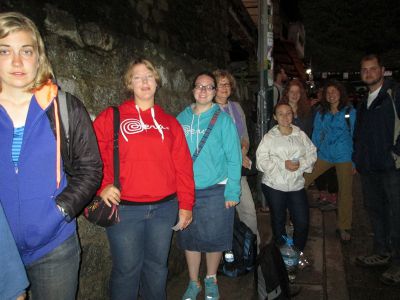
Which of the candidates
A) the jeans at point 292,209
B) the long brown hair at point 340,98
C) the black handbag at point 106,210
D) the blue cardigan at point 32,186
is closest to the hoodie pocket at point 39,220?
the blue cardigan at point 32,186

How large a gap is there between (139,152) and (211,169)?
835mm

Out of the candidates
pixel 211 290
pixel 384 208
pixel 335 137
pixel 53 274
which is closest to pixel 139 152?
pixel 53 274

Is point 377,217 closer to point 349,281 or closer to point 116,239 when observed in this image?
point 349,281

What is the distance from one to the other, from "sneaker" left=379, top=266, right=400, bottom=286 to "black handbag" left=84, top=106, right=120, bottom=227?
287 cm

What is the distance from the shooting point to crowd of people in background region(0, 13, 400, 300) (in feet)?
5.49

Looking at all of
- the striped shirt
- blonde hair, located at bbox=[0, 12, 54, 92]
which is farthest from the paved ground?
blonde hair, located at bbox=[0, 12, 54, 92]

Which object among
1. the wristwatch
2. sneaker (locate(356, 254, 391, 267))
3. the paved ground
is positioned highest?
the wristwatch

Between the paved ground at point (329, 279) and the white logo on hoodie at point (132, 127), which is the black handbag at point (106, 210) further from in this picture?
the paved ground at point (329, 279)

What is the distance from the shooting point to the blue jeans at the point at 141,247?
7.82 feet

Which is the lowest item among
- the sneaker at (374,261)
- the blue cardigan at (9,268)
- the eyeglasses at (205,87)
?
the sneaker at (374,261)

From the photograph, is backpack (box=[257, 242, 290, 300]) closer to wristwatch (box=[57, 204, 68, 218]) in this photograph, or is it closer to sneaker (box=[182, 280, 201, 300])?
sneaker (box=[182, 280, 201, 300])

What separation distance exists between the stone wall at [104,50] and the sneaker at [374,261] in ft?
6.77

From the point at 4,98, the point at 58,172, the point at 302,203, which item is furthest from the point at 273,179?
A: the point at 4,98

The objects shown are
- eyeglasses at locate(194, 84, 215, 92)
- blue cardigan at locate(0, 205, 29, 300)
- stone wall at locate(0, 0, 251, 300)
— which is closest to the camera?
blue cardigan at locate(0, 205, 29, 300)
